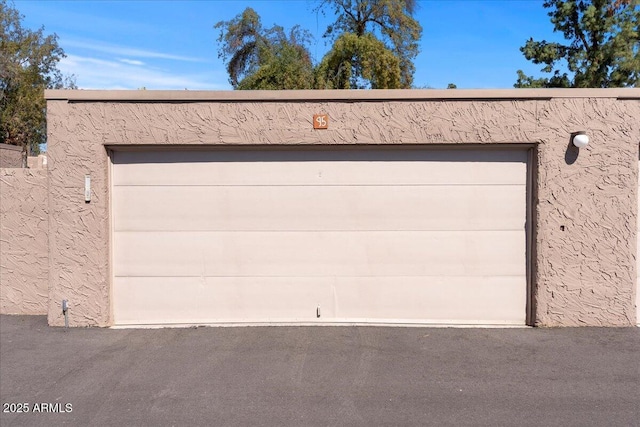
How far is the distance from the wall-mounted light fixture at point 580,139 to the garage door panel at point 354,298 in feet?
6.09

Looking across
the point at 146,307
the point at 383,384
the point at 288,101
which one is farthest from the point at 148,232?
the point at 383,384

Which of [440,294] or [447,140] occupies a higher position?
[447,140]

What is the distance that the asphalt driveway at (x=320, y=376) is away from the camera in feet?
16.7

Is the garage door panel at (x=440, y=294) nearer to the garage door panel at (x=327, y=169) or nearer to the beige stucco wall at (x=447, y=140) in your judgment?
the beige stucco wall at (x=447, y=140)

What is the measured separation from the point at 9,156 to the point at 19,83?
14164mm

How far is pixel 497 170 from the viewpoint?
25.4ft

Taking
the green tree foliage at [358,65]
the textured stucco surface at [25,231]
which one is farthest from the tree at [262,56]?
the textured stucco surface at [25,231]

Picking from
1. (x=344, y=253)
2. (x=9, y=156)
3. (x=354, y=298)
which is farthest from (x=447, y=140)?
(x=9, y=156)

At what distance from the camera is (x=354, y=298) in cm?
779

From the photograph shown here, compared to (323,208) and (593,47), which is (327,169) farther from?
(593,47)

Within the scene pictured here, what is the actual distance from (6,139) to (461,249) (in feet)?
86.0

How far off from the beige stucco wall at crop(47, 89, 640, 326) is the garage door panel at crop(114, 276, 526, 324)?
64 centimetres

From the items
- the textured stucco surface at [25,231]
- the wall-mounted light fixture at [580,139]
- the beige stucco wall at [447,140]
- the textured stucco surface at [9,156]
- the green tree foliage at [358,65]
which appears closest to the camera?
the wall-mounted light fixture at [580,139]

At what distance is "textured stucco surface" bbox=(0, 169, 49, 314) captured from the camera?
829 centimetres
